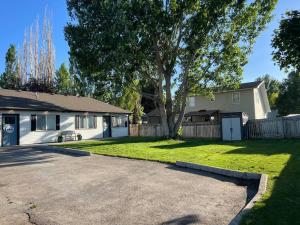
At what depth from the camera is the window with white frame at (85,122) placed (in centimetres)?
2781

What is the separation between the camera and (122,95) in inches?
1743

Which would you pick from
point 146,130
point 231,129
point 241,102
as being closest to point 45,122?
point 146,130

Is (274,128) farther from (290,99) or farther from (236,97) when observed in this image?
(290,99)

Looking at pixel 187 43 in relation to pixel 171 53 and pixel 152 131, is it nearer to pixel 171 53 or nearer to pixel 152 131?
pixel 171 53

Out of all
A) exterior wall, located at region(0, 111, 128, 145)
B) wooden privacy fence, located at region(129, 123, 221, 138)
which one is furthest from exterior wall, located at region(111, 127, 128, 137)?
wooden privacy fence, located at region(129, 123, 221, 138)

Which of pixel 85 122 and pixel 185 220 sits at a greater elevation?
pixel 85 122

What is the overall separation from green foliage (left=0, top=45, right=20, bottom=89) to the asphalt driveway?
41313mm

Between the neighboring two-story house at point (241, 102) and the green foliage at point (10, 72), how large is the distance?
30419 millimetres

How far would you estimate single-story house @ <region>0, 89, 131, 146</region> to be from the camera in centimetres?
2217

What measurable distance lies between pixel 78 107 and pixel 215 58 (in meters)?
14.1

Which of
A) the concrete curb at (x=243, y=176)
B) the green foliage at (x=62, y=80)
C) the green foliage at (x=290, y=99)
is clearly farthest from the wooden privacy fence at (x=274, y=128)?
the green foliage at (x=62, y=80)

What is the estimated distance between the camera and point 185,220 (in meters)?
5.31

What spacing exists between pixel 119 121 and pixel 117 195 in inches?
1034

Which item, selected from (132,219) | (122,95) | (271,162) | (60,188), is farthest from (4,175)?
(122,95)
